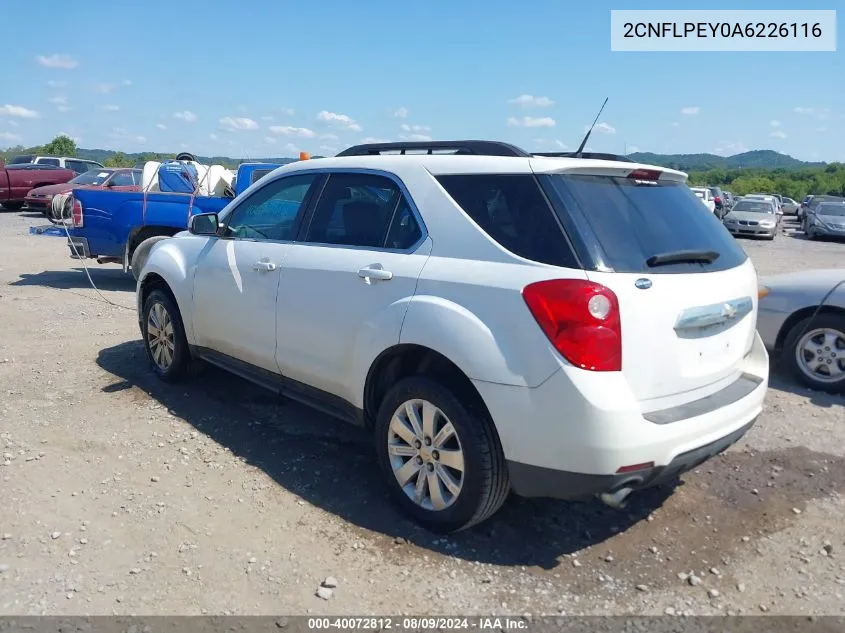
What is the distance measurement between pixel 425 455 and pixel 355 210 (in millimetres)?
1466

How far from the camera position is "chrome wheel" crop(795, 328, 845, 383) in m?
5.55

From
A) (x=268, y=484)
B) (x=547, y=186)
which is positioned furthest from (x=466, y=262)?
(x=268, y=484)

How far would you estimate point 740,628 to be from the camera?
2756 mm

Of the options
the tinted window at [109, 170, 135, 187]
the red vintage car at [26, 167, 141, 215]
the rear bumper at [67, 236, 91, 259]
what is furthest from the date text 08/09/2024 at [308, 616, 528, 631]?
the tinted window at [109, 170, 135, 187]

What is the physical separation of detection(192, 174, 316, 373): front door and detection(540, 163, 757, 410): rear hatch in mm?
1909

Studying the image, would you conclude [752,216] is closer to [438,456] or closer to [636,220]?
[636,220]

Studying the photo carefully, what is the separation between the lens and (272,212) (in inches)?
177

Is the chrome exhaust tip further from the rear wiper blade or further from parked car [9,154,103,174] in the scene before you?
parked car [9,154,103,174]

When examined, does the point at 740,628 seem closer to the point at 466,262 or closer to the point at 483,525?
the point at 483,525

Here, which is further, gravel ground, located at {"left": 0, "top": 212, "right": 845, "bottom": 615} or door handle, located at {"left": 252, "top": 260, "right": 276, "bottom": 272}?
door handle, located at {"left": 252, "top": 260, "right": 276, "bottom": 272}

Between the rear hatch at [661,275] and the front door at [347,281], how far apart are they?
85cm

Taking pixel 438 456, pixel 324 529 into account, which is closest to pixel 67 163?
pixel 324 529

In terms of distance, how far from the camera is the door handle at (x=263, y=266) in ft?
13.9

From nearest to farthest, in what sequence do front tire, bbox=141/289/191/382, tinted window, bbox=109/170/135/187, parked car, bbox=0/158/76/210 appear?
front tire, bbox=141/289/191/382 → tinted window, bbox=109/170/135/187 → parked car, bbox=0/158/76/210
